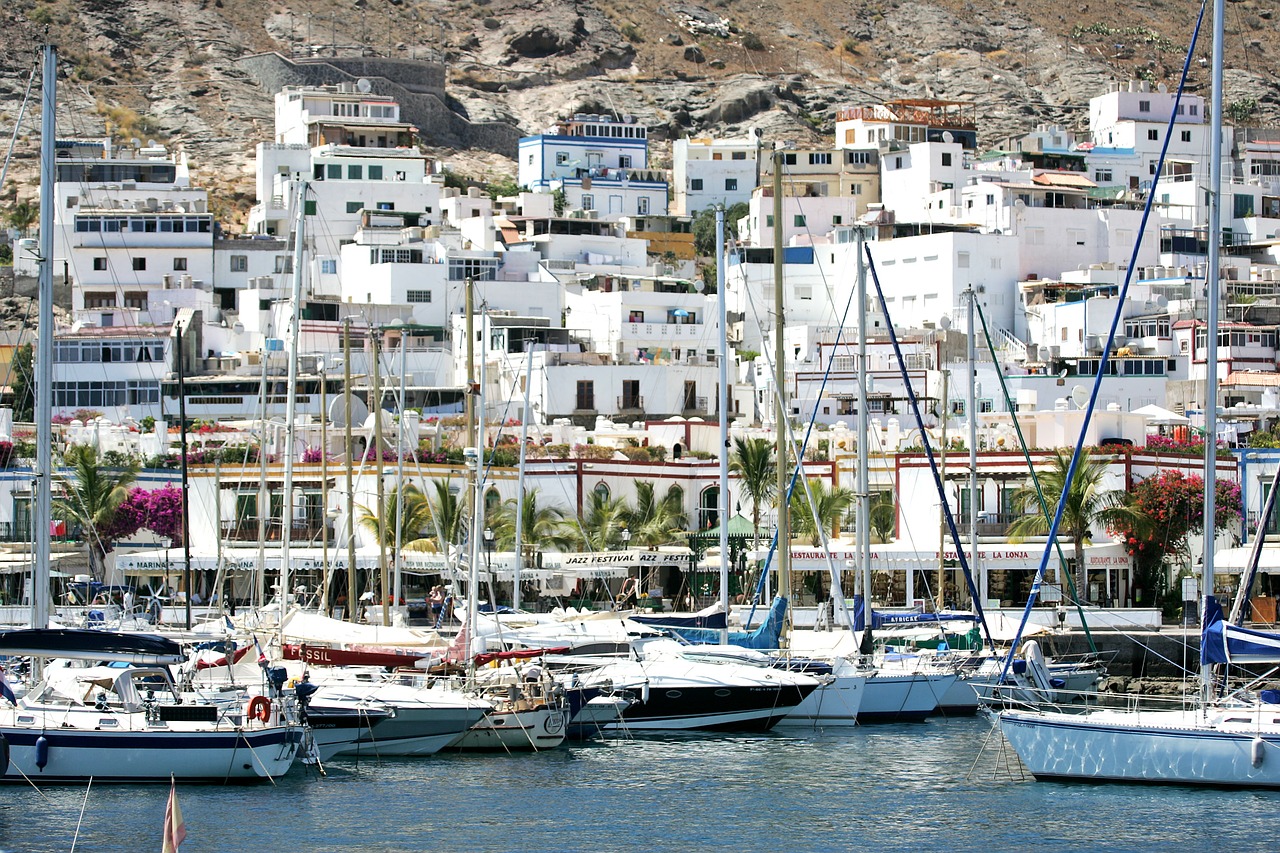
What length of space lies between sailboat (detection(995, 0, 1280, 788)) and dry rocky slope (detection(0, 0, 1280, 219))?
89530 millimetres

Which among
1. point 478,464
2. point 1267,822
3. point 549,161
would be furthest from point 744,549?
point 549,161

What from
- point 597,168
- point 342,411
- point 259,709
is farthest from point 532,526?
point 597,168

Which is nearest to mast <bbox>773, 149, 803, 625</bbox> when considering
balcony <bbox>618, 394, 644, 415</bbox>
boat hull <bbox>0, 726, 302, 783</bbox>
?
boat hull <bbox>0, 726, 302, 783</bbox>

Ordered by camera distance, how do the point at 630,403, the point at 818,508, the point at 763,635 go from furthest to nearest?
the point at 630,403 < the point at 818,508 < the point at 763,635

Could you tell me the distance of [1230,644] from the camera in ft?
117

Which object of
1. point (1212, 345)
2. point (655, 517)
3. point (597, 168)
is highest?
point (597, 168)

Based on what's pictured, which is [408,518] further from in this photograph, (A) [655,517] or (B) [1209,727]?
(B) [1209,727]

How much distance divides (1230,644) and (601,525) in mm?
31572

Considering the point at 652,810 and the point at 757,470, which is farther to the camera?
the point at 757,470

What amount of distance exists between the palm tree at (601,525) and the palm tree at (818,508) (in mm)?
5590

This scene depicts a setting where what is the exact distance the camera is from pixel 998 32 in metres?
169

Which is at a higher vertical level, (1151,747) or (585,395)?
(585,395)

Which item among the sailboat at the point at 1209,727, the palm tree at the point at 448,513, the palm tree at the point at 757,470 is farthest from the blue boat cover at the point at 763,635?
the palm tree at the point at 448,513

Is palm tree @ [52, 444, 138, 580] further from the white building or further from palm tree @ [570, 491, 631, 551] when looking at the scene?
the white building
